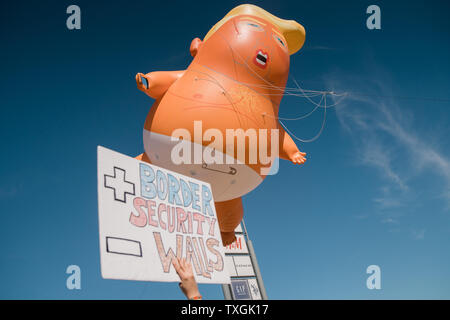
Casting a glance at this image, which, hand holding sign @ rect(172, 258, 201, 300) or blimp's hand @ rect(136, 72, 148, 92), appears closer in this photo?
hand holding sign @ rect(172, 258, 201, 300)

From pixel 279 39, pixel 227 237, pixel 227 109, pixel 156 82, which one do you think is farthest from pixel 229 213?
pixel 279 39

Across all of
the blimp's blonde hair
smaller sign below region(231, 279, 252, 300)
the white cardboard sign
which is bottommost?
the white cardboard sign

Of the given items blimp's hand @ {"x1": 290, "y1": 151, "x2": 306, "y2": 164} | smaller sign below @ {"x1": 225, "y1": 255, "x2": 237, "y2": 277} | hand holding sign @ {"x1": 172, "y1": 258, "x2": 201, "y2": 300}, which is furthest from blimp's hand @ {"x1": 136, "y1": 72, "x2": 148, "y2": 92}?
smaller sign below @ {"x1": 225, "y1": 255, "x2": 237, "y2": 277}

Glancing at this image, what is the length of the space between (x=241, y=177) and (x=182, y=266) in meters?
3.34

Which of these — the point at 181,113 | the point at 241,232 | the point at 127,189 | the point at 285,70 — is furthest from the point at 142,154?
the point at 241,232

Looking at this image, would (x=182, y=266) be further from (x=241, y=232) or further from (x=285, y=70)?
(x=241, y=232)

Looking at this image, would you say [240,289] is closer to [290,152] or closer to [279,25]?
[290,152]

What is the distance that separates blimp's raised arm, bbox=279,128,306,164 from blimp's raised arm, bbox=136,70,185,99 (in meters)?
1.97

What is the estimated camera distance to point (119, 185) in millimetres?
3412

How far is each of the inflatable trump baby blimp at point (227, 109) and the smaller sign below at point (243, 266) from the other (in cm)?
406

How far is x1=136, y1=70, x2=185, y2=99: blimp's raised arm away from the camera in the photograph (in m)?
6.49

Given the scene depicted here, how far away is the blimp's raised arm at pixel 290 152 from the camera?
273 inches

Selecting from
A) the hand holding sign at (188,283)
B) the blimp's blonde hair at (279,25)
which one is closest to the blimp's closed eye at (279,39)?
the blimp's blonde hair at (279,25)

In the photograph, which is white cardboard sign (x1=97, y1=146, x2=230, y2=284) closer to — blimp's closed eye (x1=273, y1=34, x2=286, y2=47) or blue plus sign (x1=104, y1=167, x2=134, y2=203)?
blue plus sign (x1=104, y1=167, x2=134, y2=203)
